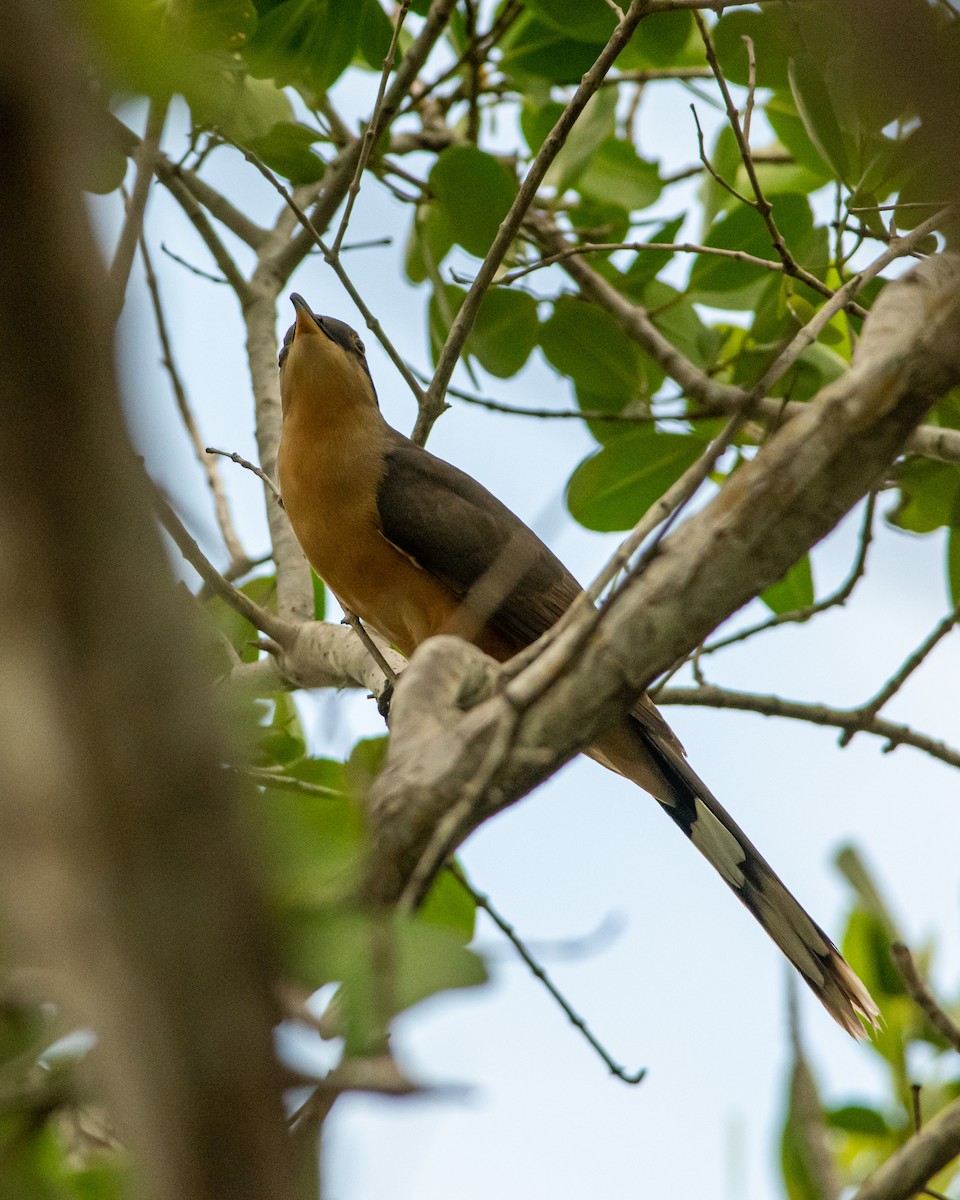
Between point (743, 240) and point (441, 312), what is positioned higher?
point (743, 240)

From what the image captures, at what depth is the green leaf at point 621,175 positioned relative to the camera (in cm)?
539

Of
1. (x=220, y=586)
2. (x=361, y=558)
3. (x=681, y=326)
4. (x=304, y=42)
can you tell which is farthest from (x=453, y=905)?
(x=304, y=42)

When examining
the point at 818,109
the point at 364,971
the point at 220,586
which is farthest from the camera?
the point at 818,109

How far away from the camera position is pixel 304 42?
452 centimetres

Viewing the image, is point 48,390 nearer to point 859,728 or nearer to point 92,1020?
point 92,1020

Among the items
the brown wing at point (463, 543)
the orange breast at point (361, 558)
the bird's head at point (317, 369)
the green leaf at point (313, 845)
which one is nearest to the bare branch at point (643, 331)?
the brown wing at point (463, 543)

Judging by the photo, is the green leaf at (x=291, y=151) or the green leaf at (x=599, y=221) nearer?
the green leaf at (x=291, y=151)

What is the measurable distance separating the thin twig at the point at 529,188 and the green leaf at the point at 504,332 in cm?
74

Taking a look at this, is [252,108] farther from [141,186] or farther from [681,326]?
[141,186]

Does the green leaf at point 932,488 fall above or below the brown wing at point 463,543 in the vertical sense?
above

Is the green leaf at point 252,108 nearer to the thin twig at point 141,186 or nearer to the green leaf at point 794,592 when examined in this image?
the thin twig at point 141,186

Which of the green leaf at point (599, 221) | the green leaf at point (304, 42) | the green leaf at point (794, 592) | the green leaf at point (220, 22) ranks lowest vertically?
the green leaf at point (794, 592)

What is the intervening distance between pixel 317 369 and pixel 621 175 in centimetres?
152

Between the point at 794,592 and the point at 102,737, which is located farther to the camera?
the point at 794,592
